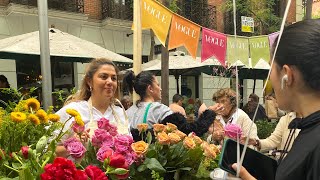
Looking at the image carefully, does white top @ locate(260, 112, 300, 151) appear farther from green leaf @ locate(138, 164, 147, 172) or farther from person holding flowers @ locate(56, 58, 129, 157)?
green leaf @ locate(138, 164, 147, 172)

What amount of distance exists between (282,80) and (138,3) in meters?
2.60

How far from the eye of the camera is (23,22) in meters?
9.97

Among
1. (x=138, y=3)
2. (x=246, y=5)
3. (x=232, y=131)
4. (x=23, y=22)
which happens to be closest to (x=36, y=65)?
(x=23, y=22)

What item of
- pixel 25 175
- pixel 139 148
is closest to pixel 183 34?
pixel 139 148

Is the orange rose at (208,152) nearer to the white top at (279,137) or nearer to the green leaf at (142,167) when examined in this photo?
the green leaf at (142,167)

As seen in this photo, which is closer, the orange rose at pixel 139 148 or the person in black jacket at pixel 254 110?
the orange rose at pixel 139 148

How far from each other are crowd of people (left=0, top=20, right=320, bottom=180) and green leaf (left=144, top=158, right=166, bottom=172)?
12.0 inches

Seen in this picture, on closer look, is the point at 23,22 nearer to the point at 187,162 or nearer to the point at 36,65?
the point at 36,65

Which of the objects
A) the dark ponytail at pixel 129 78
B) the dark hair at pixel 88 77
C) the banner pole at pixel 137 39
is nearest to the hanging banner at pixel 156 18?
the banner pole at pixel 137 39

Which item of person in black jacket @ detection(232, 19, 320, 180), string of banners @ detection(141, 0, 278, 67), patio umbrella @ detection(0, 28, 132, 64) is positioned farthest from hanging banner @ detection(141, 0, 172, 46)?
person in black jacket @ detection(232, 19, 320, 180)

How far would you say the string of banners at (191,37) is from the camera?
410cm

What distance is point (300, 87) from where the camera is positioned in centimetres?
97

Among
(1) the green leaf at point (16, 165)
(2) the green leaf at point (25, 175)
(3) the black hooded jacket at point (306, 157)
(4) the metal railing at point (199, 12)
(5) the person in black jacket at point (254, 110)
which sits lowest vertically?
(5) the person in black jacket at point (254, 110)

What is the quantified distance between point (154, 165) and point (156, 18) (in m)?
2.84
